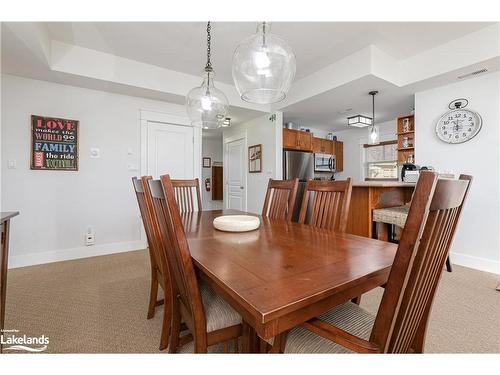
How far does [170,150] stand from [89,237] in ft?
5.37

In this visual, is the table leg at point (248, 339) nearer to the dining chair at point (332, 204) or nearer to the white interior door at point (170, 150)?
the dining chair at point (332, 204)

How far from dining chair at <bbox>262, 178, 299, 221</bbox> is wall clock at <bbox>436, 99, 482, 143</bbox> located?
94.1 inches

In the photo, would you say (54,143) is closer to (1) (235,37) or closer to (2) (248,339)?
(1) (235,37)

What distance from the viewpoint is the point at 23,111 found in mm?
2857

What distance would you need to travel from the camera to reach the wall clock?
284cm

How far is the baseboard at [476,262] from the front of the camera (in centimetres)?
268

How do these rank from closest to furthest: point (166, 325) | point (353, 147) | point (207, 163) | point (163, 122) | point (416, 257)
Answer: point (416, 257) → point (166, 325) → point (163, 122) → point (353, 147) → point (207, 163)

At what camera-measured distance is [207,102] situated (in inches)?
87.7

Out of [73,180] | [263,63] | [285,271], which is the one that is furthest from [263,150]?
[285,271]

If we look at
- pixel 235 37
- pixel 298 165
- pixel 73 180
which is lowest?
pixel 73 180
